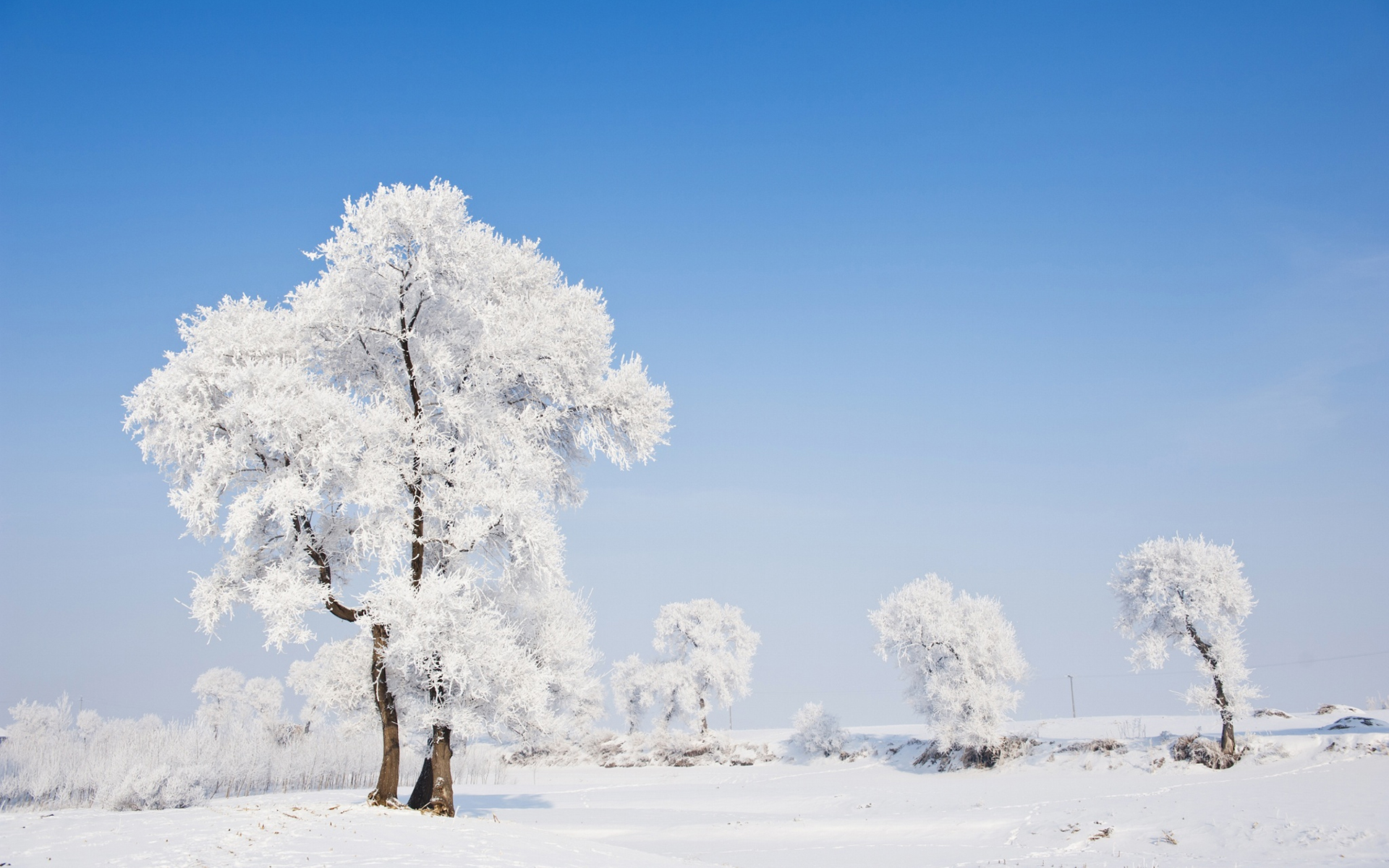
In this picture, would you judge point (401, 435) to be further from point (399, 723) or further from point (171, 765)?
point (171, 765)

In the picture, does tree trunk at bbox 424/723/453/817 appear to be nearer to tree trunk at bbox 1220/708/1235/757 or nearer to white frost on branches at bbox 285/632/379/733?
white frost on branches at bbox 285/632/379/733

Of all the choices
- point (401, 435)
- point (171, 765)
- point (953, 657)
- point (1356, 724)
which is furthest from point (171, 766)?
point (1356, 724)

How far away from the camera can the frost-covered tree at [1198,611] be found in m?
25.7

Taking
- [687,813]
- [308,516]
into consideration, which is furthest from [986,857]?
[308,516]

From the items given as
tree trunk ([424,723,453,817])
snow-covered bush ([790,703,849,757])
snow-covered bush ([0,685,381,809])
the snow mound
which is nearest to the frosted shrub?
snow-covered bush ([0,685,381,809])

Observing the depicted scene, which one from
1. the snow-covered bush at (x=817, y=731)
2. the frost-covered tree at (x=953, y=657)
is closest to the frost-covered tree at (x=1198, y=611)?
the frost-covered tree at (x=953, y=657)

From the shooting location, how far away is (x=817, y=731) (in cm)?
3925

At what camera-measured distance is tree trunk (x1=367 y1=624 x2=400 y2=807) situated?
571 inches

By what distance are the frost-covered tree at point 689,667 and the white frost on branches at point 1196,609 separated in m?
28.2

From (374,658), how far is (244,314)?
681 cm

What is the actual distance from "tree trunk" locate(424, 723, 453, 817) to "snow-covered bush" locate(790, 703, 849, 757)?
2656cm

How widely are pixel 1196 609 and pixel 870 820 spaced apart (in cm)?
1327

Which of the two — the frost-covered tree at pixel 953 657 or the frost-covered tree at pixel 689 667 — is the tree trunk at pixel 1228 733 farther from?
the frost-covered tree at pixel 689 667

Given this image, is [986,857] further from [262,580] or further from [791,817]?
[262,580]
